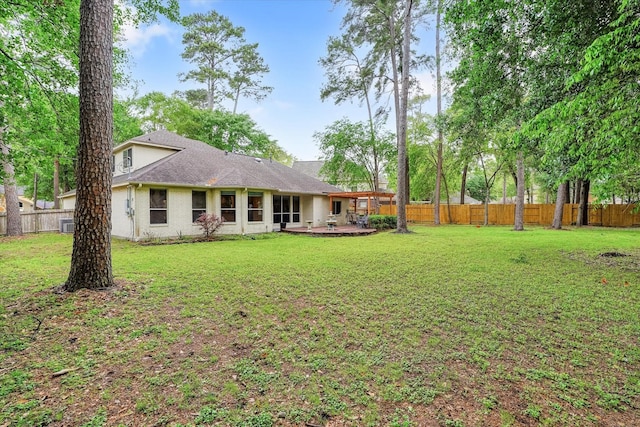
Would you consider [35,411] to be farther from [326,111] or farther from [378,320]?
[326,111]

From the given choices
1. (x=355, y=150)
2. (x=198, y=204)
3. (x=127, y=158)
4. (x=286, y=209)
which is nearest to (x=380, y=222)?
(x=286, y=209)

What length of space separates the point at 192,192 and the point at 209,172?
152cm

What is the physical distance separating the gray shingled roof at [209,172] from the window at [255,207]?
64cm

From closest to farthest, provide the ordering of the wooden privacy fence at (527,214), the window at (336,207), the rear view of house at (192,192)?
the rear view of house at (192,192)
the wooden privacy fence at (527,214)
the window at (336,207)

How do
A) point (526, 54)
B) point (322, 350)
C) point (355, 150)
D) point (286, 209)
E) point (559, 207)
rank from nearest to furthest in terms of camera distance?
point (322, 350) < point (526, 54) < point (286, 209) < point (559, 207) < point (355, 150)

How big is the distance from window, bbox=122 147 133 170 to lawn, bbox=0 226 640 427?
8735mm

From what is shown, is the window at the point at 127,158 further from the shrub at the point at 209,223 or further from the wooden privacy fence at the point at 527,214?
the wooden privacy fence at the point at 527,214

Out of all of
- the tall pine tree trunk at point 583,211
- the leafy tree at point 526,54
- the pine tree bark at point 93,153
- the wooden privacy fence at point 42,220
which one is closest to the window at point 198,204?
the wooden privacy fence at point 42,220

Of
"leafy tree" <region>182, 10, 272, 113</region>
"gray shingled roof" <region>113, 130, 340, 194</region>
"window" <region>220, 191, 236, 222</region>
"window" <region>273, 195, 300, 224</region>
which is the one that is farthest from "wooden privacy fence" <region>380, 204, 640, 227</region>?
"leafy tree" <region>182, 10, 272, 113</region>

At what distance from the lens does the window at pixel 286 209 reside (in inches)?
594

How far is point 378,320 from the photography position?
3.65 m

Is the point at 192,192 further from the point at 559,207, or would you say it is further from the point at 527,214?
the point at 527,214

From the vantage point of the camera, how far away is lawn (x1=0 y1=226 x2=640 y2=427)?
6.86 feet

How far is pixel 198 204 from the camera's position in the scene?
41.1ft
